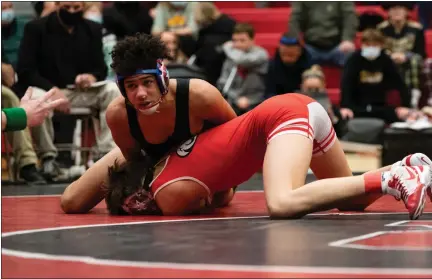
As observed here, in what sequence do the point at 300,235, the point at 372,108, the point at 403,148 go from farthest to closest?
the point at 372,108 < the point at 403,148 < the point at 300,235

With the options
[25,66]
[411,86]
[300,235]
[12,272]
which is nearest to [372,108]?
[411,86]

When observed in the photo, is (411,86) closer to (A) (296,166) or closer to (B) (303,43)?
(B) (303,43)

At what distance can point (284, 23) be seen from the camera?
12.1m

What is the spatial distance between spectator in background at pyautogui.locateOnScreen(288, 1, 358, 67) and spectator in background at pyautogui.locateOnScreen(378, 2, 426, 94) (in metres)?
0.35

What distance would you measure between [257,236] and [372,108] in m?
6.24

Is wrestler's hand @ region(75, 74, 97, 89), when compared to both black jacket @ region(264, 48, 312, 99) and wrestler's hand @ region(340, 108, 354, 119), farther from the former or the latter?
wrestler's hand @ region(340, 108, 354, 119)

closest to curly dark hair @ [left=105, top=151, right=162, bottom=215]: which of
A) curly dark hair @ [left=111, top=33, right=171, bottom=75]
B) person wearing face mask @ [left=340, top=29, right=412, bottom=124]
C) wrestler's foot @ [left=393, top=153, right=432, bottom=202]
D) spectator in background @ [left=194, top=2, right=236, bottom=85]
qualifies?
curly dark hair @ [left=111, top=33, right=171, bottom=75]

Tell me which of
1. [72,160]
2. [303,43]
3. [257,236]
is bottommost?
[72,160]

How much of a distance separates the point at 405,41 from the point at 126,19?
292 centimetres

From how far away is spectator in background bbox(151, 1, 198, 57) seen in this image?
1067 cm

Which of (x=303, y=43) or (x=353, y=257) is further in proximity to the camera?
(x=303, y=43)

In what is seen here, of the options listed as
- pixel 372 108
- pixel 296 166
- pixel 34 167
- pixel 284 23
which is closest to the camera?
pixel 296 166

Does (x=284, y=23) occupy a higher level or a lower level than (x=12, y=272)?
lower

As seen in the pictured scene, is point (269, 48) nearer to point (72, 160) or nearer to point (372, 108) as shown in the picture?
point (372, 108)
